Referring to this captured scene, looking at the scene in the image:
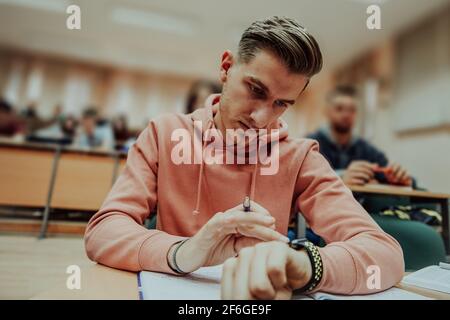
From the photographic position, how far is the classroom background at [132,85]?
127 centimetres

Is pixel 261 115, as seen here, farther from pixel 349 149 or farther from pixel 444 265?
pixel 349 149

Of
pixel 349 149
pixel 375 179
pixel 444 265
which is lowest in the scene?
pixel 444 265

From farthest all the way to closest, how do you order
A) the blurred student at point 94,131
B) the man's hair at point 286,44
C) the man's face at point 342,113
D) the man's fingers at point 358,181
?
the blurred student at point 94,131, the man's face at point 342,113, the man's fingers at point 358,181, the man's hair at point 286,44

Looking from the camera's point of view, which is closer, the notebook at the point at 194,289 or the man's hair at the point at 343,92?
the notebook at the point at 194,289

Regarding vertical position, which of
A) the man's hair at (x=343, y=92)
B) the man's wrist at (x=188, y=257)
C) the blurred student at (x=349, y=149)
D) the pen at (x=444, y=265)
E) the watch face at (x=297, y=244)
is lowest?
the pen at (x=444, y=265)

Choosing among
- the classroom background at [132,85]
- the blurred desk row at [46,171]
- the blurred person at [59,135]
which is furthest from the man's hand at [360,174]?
the blurred person at [59,135]

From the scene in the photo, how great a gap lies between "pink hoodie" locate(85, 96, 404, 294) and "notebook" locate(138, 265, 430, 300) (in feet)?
0.08

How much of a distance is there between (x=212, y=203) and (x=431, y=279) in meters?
0.42

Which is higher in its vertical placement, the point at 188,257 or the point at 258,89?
the point at 258,89

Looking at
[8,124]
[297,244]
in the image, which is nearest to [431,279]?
[297,244]

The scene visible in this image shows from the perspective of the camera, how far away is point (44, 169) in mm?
1842

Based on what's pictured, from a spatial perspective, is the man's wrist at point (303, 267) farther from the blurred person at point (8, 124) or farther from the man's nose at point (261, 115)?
the blurred person at point (8, 124)

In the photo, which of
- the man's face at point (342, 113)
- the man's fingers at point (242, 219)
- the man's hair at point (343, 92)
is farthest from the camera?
the man's hair at point (343, 92)

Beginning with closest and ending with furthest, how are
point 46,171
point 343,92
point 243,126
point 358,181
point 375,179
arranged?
1. point 243,126
2. point 358,181
3. point 375,179
4. point 46,171
5. point 343,92
